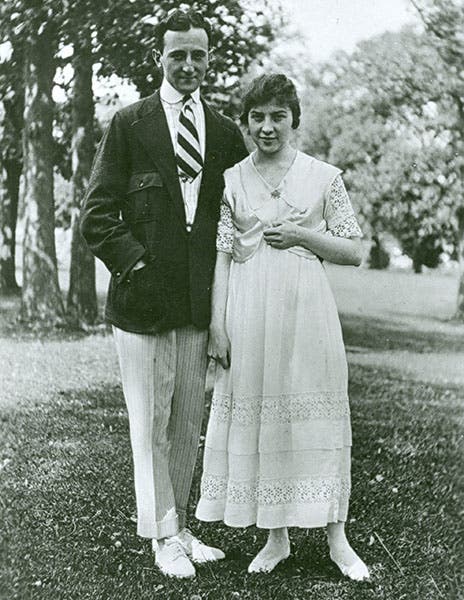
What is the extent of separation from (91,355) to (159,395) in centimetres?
94

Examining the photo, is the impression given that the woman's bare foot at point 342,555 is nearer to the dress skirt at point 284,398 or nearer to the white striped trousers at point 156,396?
the dress skirt at point 284,398

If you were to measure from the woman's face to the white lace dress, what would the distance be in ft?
0.36

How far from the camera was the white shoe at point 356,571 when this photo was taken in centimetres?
264

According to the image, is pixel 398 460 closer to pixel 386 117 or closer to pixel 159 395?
pixel 159 395

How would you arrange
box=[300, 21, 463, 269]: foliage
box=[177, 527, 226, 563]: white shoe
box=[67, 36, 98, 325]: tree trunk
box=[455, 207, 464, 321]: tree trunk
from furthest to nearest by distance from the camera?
box=[67, 36, 98, 325]: tree trunk → box=[455, 207, 464, 321]: tree trunk → box=[300, 21, 463, 269]: foliage → box=[177, 527, 226, 563]: white shoe

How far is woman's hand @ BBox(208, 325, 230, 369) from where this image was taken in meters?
2.64

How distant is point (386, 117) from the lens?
330 centimetres

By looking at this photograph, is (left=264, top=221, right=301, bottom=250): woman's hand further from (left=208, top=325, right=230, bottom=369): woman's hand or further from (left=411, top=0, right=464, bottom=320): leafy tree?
(left=411, top=0, right=464, bottom=320): leafy tree

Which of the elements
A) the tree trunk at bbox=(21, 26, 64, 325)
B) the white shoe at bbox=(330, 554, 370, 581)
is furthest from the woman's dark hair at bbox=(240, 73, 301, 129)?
the white shoe at bbox=(330, 554, 370, 581)

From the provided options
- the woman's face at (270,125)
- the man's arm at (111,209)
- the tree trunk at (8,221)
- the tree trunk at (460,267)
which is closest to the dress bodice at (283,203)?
the woman's face at (270,125)

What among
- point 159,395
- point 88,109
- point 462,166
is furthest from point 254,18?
point 159,395

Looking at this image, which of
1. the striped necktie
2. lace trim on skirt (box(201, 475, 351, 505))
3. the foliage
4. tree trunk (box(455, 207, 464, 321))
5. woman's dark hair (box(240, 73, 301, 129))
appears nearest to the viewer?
woman's dark hair (box(240, 73, 301, 129))

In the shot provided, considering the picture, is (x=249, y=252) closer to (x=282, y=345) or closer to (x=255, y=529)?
(x=282, y=345)

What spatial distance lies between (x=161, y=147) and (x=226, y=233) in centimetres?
38
